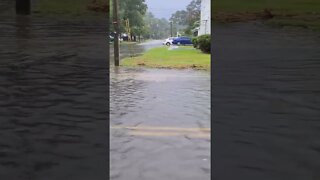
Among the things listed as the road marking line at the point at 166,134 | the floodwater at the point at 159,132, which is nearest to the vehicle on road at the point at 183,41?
the floodwater at the point at 159,132

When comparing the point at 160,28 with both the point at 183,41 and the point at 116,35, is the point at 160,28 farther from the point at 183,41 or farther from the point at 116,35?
the point at 116,35
